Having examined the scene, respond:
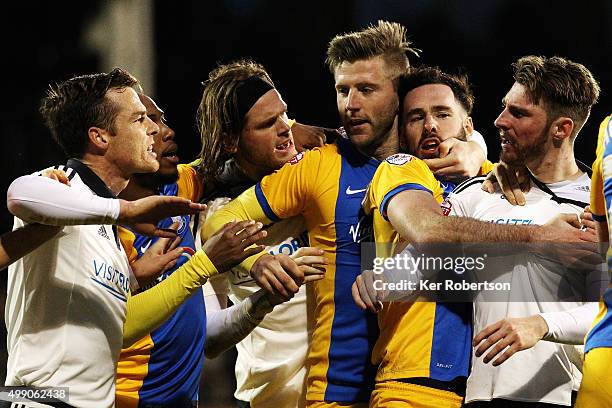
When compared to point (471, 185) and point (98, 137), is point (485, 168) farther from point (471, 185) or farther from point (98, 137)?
point (98, 137)

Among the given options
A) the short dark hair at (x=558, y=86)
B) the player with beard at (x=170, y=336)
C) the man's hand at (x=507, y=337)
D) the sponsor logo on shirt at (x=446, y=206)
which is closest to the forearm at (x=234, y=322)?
the player with beard at (x=170, y=336)

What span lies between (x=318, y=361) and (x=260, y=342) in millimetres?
547

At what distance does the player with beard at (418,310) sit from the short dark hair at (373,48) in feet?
2.30

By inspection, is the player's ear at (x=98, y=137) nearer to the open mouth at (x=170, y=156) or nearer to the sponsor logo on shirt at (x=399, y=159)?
the open mouth at (x=170, y=156)

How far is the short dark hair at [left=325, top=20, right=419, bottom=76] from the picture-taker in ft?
14.4

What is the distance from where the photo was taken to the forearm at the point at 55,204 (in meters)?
3.06

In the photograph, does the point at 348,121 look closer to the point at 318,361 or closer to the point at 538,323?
the point at 318,361

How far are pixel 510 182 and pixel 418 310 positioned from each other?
24.6 inches

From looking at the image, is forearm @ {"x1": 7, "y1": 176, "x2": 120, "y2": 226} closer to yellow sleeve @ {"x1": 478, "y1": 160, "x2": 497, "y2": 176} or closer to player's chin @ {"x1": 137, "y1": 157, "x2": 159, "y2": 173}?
player's chin @ {"x1": 137, "y1": 157, "x2": 159, "y2": 173}

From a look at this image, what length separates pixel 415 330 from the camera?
3.73m

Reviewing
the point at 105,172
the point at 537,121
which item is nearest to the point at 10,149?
the point at 105,172

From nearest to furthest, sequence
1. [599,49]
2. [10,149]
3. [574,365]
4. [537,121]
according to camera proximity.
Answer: [574,365], [537,121], [599,49], [10,149]

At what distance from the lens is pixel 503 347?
3203 mm

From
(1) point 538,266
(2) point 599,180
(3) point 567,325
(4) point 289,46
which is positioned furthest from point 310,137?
(4) point 289,46
